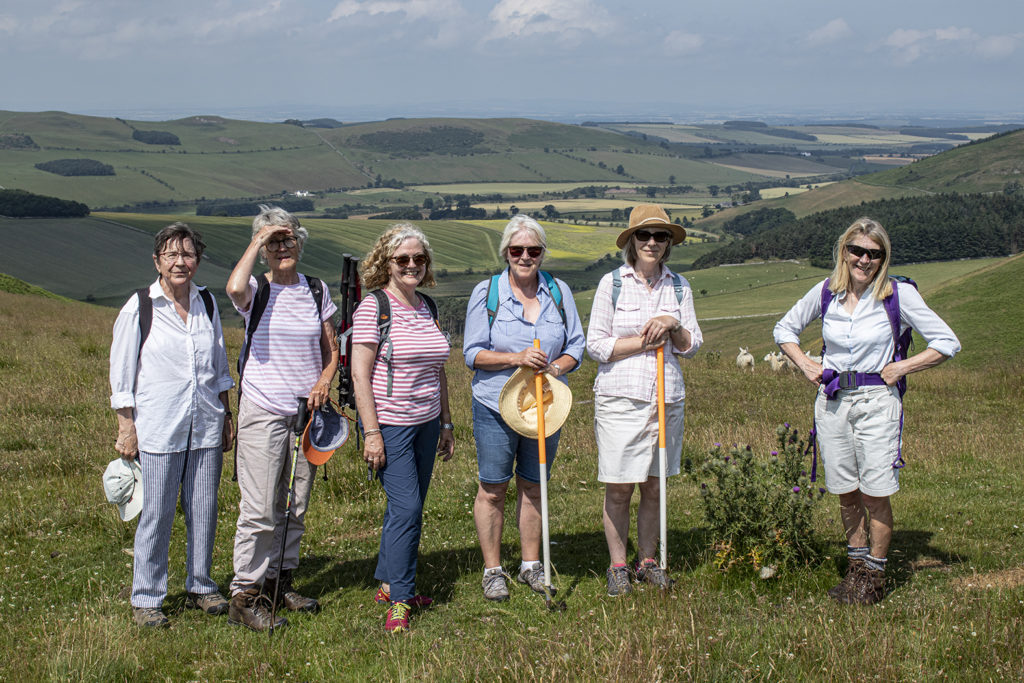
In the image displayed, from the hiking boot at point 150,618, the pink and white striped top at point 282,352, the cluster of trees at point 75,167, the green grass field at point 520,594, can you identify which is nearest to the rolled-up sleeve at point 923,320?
the green grass field at point 520,594

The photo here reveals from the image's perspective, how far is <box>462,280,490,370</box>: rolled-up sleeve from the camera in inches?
219

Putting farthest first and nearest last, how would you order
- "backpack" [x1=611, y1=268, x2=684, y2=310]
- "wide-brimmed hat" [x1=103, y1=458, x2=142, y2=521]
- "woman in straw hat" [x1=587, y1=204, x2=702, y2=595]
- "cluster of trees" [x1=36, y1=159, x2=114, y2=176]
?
"cluster of trees" [x1=36, y1=159, x2=114, y2=176]
"backpack" [x1=611, y1=268, x2=684, y2=310]
"woman in straw hat" [x1=587, y1=204, x2=702, y2=595]
"wide-brimmed hat" [x1=103, y1=458, x2=142, y2=521]

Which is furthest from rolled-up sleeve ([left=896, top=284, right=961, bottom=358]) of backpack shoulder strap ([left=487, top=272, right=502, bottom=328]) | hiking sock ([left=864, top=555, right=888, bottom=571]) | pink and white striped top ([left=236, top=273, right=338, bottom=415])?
pink and white striped top ([left=236, top=273, right=338, bottom=415])

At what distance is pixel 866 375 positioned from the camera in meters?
5.30

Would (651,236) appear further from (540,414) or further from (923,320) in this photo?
(923,320)

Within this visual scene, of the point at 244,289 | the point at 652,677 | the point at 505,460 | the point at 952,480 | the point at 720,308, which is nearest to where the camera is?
the point at 652,677

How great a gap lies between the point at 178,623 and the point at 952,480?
25.7 feet

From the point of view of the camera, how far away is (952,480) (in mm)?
9180

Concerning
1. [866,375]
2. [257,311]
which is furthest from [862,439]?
[257,311]

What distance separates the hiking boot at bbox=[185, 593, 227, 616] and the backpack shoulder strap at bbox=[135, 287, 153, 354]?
1.70m

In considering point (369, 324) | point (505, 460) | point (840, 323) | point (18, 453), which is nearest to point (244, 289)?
point (369, 324)

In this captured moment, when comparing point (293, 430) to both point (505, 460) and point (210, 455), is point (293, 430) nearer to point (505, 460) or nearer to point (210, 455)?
point (210, 455)

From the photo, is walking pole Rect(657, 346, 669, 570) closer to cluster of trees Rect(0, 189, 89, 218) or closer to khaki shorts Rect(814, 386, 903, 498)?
khaki shorts Rect(814, 386, 903, 498)

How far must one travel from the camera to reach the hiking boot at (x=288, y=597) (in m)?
5.70
